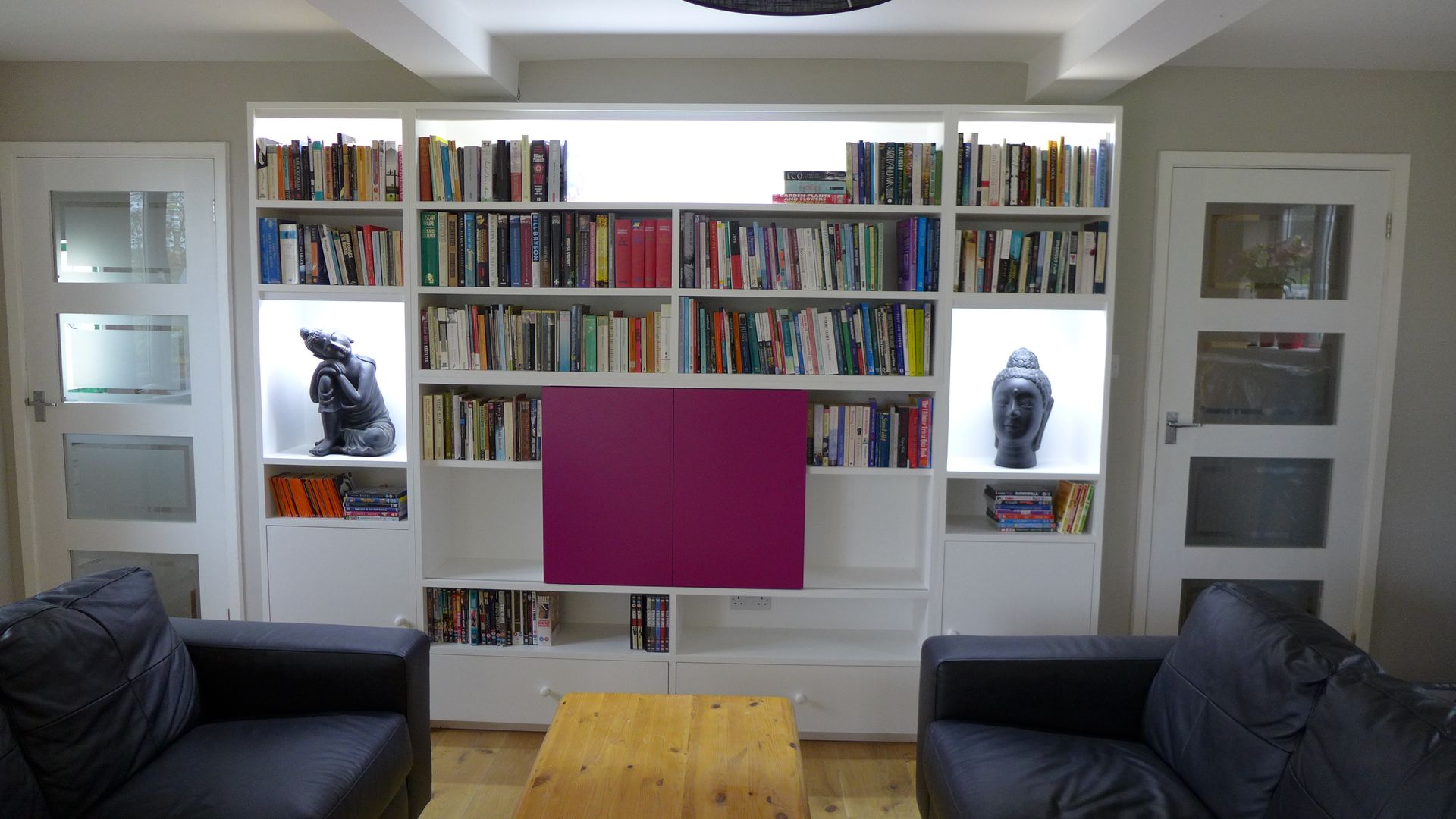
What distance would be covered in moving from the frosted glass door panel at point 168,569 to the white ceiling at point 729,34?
1967 millimetres

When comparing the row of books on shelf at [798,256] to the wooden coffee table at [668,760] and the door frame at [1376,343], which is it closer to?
the door frame at [1376,343]

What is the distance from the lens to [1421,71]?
3.33 m

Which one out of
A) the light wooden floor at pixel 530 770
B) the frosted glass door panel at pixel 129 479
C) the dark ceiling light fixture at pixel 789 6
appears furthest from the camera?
the frosted glass door panel at pixel 129 479

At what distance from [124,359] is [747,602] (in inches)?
104

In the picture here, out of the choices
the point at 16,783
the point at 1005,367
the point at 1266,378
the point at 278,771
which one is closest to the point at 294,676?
the point at 278,771

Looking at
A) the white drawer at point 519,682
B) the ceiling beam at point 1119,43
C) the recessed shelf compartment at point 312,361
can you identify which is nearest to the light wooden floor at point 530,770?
the white drawer at point 519,682

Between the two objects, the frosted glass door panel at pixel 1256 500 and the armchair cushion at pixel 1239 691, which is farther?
the frosted glass door panel at pixel 1256 500

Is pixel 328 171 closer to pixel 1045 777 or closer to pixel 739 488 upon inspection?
pixel 739 488

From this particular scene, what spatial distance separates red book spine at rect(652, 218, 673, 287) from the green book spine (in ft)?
2.49

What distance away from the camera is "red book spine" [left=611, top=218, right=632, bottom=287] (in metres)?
3.04

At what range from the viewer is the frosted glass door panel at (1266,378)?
338 centimetres

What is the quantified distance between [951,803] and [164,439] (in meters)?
3.27

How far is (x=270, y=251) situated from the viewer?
10.2 ft

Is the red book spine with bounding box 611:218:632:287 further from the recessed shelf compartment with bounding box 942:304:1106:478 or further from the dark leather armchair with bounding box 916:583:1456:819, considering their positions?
the dark leather armchair with bounding box 916:583:1456:819
